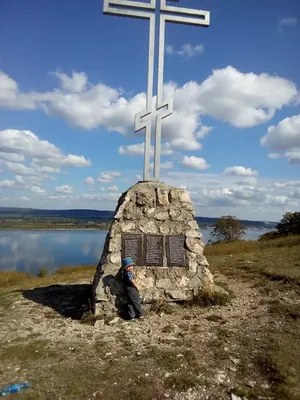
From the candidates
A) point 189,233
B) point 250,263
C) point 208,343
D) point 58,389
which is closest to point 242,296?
point 189,233

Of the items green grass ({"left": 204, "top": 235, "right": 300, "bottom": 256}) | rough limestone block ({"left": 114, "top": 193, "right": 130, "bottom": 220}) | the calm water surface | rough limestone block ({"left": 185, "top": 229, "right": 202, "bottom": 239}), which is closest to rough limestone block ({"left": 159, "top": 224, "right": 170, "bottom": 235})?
rough limestone block ({"left": 185, "top": 229, "right": 202, "bottom": 239})

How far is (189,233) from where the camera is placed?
752 cm

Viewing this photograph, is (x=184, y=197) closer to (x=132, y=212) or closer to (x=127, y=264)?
(x=132, y=212)

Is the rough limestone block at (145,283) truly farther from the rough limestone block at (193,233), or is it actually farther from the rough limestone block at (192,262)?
the rough limestone block at (193,233)

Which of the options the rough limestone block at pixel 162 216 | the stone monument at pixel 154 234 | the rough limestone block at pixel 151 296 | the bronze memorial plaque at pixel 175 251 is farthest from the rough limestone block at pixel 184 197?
the rough limestone block at pixel 151 296

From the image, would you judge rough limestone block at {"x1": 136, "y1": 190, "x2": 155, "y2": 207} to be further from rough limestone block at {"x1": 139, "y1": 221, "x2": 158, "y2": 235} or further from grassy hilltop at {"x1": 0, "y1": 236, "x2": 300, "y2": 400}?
grassy hilltop at {"x1": 0, "y1": 236, "x2": 300, "y2": 400}

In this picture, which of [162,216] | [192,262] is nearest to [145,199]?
[162,216]

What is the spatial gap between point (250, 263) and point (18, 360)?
842 cm

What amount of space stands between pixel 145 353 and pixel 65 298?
4054 millimetres

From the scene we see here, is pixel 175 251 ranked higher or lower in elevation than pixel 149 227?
lower

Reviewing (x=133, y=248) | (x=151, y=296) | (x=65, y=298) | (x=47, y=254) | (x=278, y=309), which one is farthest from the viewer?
(x=47, y=254)

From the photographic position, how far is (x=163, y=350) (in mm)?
4848

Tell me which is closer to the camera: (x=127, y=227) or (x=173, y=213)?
(x=127, y=227)

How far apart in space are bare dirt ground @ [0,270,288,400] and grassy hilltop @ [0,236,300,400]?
0.04 feet
